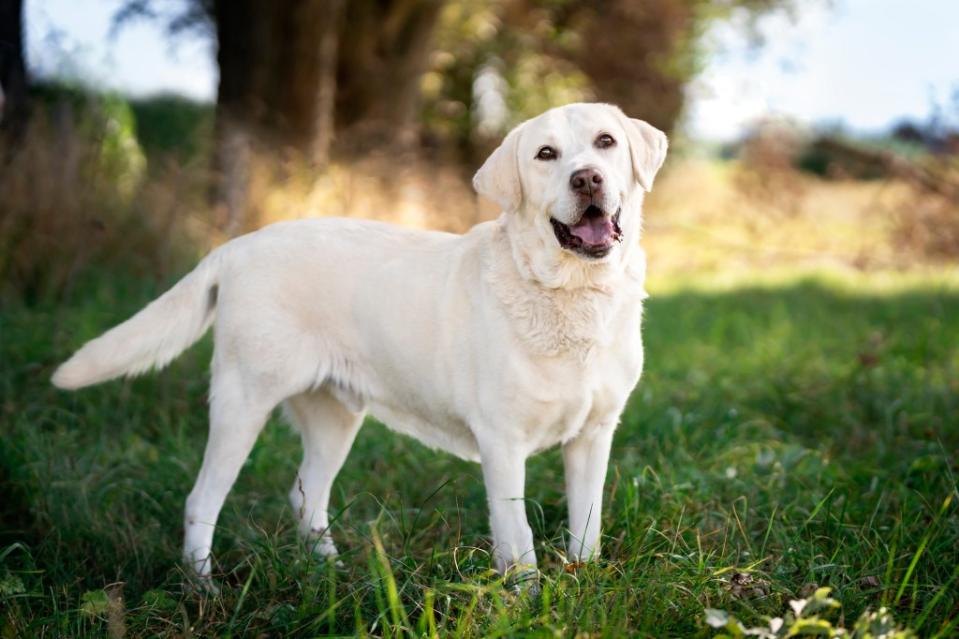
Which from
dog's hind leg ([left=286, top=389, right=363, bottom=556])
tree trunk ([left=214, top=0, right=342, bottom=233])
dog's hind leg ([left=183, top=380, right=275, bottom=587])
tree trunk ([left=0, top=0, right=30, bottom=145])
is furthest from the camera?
tree trunk ([left=214, top=0, right=342, bottom=233])

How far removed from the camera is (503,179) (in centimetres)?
293

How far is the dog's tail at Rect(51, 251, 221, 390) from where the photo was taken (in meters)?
3.25

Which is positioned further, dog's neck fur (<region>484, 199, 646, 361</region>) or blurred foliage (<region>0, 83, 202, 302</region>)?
blurred foliage (<region>0, 83, 202, 302</region>)

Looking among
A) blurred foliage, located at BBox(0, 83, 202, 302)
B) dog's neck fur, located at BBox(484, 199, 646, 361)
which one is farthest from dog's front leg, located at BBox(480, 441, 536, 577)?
blurred foliage, located at BBox(0, 83, 202, 302)

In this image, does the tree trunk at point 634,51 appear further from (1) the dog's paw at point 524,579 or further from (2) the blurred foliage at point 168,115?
(1) the dog's paw at point 524,579

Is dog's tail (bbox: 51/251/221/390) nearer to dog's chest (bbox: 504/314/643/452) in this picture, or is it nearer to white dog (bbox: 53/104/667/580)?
white dog (bbox: 53/104/667/580)

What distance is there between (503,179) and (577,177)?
294 millimetres

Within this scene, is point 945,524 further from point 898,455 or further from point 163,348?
point 163,348

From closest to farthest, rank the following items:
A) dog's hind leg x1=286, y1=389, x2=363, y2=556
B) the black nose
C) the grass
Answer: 1. the grass
2. the black nose
3. dog's hind leg x1=286, y1=389, x2=363, y2=556

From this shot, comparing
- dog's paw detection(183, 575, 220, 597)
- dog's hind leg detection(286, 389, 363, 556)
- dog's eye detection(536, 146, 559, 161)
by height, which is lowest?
dog's paw detection(183, 575, 220, 597)

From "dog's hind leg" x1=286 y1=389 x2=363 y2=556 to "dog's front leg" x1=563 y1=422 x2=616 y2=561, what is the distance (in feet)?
3.08

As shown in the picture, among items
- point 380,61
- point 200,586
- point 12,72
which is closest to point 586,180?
point 200,586

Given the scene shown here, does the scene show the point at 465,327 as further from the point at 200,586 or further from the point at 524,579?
the point at 200,586

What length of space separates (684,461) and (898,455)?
975mm
